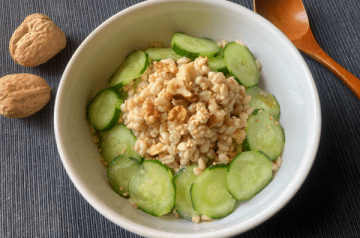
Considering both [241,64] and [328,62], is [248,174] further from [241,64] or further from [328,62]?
[328,62]

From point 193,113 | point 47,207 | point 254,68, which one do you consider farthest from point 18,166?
point 254,68

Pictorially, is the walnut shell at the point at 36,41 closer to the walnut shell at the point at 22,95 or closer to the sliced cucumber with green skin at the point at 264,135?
the walnut shell at the point at 22,95

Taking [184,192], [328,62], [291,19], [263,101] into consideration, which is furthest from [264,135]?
[291,19]

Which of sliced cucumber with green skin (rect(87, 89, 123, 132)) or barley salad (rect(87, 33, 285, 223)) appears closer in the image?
barley salad (rect(87, 33, 285, 223))

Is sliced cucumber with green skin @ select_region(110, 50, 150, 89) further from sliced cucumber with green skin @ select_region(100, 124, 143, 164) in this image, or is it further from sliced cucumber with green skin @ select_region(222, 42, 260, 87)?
sliced cucumber with green skin @ select_region(222, 42, 260, 87)

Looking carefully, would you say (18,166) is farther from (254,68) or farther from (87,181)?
(254,68)

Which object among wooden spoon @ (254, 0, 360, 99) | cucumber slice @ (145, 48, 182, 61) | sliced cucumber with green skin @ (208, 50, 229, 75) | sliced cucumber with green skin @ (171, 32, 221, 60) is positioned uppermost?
wooden spoon @ (254, 0, 360, 99)

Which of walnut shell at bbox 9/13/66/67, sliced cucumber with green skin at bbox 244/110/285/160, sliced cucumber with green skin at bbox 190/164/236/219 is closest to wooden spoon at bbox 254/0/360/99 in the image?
sliced cucumber with green skin at bbox 244/110/285/160
